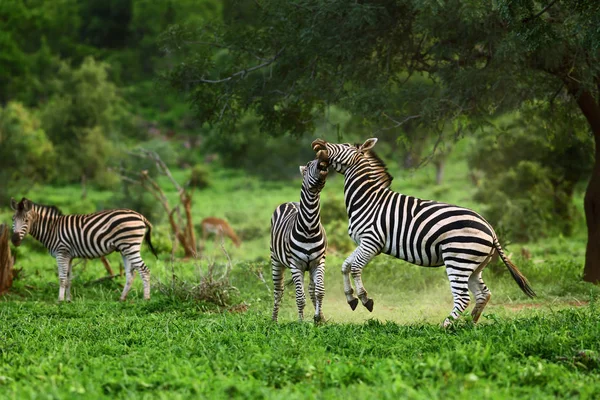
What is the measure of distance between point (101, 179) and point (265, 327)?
28.8 metres

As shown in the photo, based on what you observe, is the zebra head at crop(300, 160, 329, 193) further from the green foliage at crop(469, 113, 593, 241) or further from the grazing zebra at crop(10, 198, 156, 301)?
the green foliage at crop(469, 113, 593, 241)

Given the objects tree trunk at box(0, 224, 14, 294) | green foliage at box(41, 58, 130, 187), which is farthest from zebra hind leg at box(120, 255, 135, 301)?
green foliage at box(41, 58, 130, 187)

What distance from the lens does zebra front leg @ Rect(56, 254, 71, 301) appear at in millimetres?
12116

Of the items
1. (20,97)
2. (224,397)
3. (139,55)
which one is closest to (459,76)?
(224,397)

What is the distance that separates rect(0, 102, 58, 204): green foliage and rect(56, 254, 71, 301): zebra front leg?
17.2 meters

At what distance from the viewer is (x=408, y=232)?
8.57 m

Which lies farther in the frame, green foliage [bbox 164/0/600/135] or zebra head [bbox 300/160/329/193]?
green foliage [bbox 164/0/600/135]

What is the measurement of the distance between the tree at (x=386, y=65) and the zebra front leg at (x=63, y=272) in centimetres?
335

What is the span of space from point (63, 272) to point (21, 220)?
1.11 metres

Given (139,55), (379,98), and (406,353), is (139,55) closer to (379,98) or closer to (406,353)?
(379,98)

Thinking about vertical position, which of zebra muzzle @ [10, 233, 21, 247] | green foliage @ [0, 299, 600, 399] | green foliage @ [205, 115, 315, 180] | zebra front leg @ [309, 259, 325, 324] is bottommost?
green foliage @ [0, 299, 600, 399]

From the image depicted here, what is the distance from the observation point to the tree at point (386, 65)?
36.2 ft

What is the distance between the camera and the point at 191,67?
43.7 ft

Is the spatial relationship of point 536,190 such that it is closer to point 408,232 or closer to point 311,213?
point 408,232
